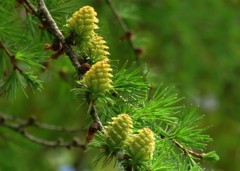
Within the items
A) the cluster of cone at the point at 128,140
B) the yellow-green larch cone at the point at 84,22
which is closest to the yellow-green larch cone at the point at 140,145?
the cluster of cone at the point at 128,140

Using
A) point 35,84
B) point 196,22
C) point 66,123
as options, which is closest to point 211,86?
point 196,22

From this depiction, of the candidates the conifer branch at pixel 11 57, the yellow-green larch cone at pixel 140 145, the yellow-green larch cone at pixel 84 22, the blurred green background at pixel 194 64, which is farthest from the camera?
the blurred green background at pixel 194 64

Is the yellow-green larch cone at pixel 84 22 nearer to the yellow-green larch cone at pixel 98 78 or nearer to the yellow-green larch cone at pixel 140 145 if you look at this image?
the yellow-green larch cone at pixel 98 78

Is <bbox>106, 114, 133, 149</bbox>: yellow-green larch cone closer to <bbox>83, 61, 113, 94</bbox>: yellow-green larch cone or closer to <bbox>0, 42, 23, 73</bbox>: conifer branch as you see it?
<bbox>83, 61, 113, 94</bbox>: yellow-green larch cone

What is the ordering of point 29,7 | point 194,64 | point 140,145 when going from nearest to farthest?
point 140,145
point 29,7
point 194,64

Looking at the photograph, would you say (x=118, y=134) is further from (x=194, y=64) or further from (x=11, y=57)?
(x=194, y=64)

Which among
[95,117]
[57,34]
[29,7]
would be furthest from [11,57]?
[95,117]
